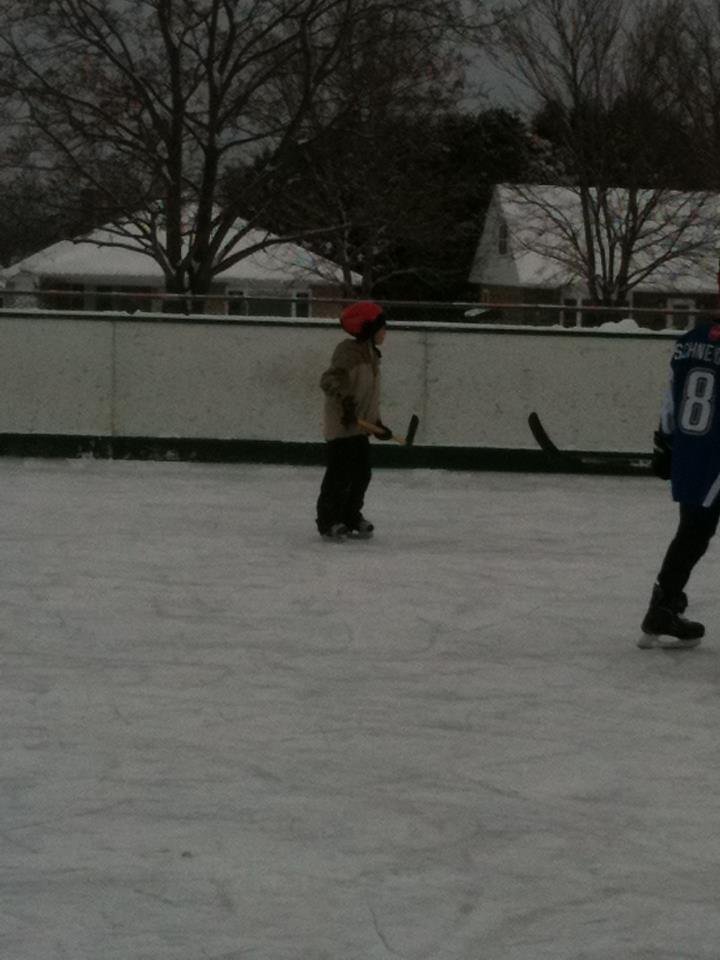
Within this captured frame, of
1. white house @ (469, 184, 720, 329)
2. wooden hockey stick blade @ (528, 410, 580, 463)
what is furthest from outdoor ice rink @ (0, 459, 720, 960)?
white house @ (469, 184, 720, 329)

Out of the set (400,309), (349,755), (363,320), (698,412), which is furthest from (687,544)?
(400,309)

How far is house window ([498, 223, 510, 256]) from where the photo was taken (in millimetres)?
47394

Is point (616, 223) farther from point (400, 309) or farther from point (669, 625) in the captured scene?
point (669, 625)

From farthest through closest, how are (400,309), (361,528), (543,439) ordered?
(400,309) < (543,439) < (361,528)

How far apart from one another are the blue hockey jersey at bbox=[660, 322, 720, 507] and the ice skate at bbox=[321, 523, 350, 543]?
3783 mm

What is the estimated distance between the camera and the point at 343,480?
34.1 feet

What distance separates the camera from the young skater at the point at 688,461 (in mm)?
6723

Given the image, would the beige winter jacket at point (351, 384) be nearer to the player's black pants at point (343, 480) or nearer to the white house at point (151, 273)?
the player's black pants at point (343, 480)

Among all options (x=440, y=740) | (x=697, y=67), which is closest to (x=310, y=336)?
(x=440, y=740)

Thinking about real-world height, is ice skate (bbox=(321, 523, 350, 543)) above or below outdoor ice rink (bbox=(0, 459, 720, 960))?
below

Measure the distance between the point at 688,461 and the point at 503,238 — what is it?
A: 43653 millimetres

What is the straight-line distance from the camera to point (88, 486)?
43.6ft

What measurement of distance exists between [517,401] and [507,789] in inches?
424

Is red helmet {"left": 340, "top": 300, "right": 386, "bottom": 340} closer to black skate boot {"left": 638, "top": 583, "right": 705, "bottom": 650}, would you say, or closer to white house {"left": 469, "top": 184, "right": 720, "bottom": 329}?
black skate boot {"left": 638, "top": 583, "right": 705, "bottom": 650}
